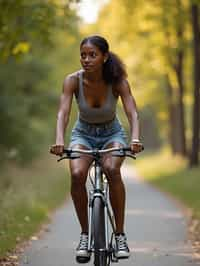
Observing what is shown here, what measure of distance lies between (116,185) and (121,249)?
560mm

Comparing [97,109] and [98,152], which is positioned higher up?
[97,109]

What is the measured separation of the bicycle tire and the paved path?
1.62 m

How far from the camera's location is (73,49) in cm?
4216

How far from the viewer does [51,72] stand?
84.5 feet

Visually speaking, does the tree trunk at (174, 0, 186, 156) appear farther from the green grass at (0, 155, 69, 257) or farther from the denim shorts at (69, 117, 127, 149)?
the denim shorts at (69, 117, 127, 149)

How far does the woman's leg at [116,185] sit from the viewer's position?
20.9ft

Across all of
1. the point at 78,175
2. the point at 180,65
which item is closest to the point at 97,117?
the point at 78,175

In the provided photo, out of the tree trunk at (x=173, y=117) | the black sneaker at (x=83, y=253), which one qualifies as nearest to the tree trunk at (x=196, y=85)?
the tree trunk at (x=173, y=117)

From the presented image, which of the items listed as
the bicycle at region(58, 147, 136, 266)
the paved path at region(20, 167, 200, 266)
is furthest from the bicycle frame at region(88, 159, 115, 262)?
the paved path at region(20, 167, 200, 266)

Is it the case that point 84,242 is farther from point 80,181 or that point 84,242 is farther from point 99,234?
point 80,181

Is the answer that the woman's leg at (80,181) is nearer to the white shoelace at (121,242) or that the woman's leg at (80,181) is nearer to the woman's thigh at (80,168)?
the woman's thigh at (80,168)

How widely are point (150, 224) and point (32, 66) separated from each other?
543 inches

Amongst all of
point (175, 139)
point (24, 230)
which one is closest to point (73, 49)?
point (175, 139)

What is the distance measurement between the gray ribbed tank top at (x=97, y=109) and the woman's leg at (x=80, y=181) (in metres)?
0.27
